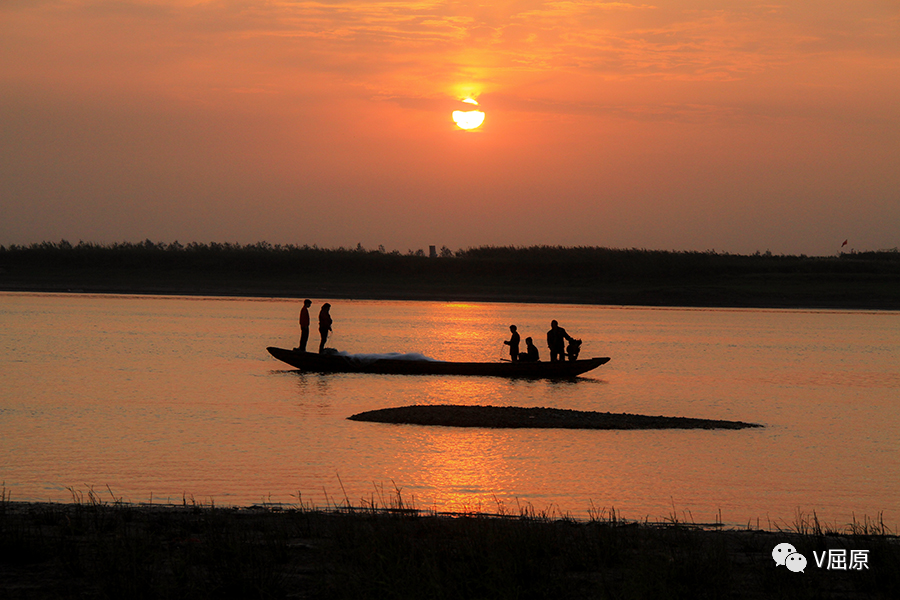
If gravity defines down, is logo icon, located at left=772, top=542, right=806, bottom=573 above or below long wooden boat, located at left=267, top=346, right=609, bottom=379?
above

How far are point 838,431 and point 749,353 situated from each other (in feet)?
74.2

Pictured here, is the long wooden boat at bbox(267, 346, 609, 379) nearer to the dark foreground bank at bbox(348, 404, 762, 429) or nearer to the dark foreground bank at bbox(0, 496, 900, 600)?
the dark foreground bank at bbox(348, 404, 762, 429)

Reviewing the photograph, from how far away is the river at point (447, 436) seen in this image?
1327cm

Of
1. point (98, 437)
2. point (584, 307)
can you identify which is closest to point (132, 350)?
point (98, 437)

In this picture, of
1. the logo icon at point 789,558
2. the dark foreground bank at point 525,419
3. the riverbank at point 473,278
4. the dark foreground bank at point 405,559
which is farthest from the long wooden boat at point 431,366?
the riverbank at point 473,278

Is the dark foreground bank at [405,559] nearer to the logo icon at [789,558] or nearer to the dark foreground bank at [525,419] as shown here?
the logo icon at [789,558]

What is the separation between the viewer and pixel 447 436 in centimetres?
1847

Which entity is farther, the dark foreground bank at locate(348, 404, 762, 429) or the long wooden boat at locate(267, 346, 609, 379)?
the long wooden boat at locate(267, 346, 609, 379)

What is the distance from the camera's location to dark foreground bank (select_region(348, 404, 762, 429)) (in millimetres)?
19672

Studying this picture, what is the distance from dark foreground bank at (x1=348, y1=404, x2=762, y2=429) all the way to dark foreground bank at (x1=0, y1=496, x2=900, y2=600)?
30.5 feet

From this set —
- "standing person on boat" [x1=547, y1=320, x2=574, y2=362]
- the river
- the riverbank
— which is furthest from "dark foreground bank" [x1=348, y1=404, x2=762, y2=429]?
the riverbank

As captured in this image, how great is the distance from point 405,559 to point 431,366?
21134 millimetres

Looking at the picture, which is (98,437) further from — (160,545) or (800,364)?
(800,364)

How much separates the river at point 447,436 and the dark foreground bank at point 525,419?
46 cm
